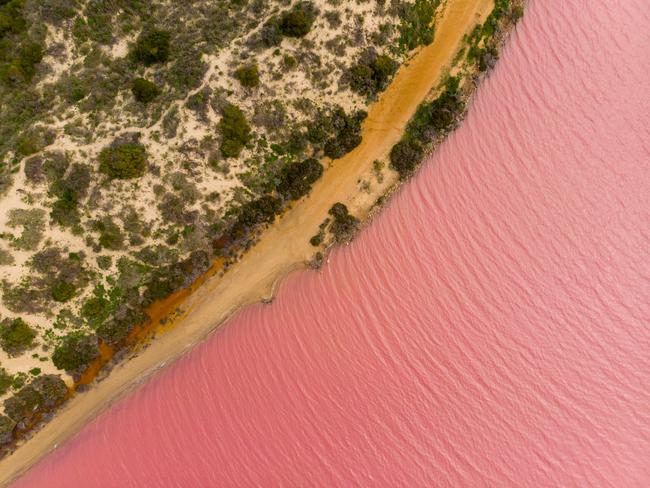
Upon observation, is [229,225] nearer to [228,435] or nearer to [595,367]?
[228,435]

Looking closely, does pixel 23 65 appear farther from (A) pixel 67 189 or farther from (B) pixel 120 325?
(B) pixel 120 325

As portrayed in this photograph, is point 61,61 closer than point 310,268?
Yes

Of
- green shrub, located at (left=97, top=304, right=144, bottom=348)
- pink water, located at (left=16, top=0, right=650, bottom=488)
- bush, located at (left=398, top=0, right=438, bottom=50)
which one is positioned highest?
bush, located at (left=398, top=0, right=438, bottom=50)

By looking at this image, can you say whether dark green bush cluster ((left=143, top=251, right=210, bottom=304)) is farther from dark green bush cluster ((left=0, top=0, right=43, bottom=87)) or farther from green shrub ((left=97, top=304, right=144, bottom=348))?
dark green bush cluster ((left=0, top=0, right=43, bottom=87))

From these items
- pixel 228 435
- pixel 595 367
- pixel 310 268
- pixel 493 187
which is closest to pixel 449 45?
pixel 493 187

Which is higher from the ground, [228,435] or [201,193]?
[201,193]

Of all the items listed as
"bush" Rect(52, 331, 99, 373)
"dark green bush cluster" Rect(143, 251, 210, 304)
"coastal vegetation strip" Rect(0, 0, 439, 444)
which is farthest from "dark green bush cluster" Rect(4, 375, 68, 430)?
"dark green bush cluster" Rect(143, 251, 210, 304)
